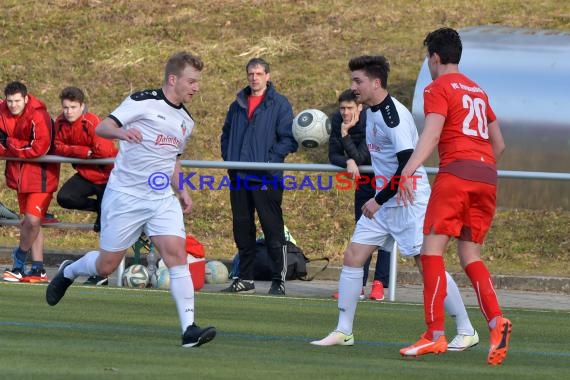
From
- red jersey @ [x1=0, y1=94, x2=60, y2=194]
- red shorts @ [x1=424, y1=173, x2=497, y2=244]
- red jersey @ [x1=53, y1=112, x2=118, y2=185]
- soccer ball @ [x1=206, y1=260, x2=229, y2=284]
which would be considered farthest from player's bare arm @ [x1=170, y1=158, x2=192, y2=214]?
soccer ball @ [x1=206, y1=260, x2=229, y2=284]

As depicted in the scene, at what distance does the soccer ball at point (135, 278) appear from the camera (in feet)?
A: 47.5

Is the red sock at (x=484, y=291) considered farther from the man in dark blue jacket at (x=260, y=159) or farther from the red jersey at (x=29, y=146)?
the red jersey at (x=29, y=146)

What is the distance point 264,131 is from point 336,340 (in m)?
5.13

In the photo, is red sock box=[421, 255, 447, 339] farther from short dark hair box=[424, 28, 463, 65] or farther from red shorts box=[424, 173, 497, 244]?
short dark hair box=[424, 28, 463, 65]

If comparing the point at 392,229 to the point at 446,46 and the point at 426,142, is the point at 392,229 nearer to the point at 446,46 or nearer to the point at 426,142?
the point at 426,142

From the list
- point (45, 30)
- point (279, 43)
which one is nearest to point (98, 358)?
point (279, 43)

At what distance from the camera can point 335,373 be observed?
7.46m

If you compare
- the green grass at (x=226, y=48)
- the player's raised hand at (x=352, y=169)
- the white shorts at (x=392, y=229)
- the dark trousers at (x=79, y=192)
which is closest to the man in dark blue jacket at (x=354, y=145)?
the player's raised hand at (x=352, y=169)

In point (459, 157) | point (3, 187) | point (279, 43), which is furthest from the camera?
point (279, 43)

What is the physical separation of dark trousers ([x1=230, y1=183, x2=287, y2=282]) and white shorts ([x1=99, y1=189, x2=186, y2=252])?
459 centimetres

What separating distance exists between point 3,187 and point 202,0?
8804 millimetres

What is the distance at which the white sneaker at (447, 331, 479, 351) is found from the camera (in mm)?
9266

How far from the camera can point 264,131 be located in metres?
14.1

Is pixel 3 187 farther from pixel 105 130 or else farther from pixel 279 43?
pixel 105 130
